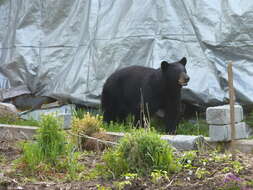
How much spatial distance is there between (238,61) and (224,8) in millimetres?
1012

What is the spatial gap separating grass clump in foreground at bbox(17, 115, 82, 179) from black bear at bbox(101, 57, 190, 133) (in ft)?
11.5

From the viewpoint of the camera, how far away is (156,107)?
9359mm

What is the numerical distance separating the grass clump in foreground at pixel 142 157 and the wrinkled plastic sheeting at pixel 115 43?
474cm

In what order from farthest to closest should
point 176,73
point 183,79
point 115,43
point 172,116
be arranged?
point 115,43 → point 172,116 → point 176,73 → point 183,79

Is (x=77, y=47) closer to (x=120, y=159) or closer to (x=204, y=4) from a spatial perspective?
A: (x=204, y=4)

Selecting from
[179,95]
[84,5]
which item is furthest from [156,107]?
[84,5]

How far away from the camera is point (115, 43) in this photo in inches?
413

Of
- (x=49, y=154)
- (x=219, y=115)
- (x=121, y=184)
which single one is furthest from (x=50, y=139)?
(x=219, y=115)

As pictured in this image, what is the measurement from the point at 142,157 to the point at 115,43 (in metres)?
5.91

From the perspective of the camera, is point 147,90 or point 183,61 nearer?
point 183,61

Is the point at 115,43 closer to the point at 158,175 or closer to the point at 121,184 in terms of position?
the point at 158,175

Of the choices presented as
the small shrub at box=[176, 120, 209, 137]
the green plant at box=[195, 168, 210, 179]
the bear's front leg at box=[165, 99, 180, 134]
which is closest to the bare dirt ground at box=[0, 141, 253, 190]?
the green plant at box=[195, 168, 210, 179]

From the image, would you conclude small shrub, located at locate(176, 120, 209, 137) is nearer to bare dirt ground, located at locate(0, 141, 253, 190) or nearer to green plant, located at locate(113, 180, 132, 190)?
bare dirt ground, located at locate(0, 141, 253, 190)

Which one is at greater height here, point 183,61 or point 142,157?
point 183,61
